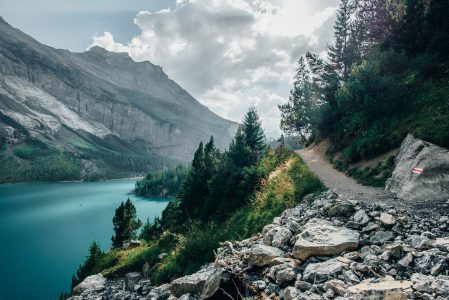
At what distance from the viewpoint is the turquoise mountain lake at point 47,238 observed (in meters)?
57.8

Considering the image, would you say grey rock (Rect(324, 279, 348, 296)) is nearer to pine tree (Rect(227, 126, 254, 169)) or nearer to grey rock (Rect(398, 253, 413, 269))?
grey rock (Rect(398, 253, 413, 269))

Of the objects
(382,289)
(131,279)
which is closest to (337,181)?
(382,289)

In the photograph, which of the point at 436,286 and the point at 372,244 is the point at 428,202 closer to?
the point at 372,244

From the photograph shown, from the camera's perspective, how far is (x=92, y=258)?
45312 mm

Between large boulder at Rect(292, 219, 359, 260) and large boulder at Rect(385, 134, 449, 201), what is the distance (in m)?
5.29

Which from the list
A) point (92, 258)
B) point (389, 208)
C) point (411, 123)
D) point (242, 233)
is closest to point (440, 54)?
point (411, 123)

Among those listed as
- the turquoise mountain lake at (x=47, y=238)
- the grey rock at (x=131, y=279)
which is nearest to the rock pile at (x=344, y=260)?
the grey rock at (x=131, y=279)

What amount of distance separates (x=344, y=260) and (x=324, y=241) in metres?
1.35

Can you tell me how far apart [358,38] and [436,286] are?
170 feet

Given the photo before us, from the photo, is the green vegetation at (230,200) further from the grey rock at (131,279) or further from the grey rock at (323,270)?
the grey rock at (323,270)

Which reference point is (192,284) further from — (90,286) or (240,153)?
(240,153)

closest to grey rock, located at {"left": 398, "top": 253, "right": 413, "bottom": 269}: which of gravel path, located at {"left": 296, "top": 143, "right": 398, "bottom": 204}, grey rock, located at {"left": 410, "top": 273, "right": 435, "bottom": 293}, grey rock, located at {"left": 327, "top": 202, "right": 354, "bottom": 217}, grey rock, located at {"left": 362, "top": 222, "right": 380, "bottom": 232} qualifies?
grey rock, located at {"left": 410, "top": 273, "right": 435, "bottom": 293}

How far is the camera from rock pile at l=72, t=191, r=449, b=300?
7.59 meters

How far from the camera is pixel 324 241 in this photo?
34.4ft
